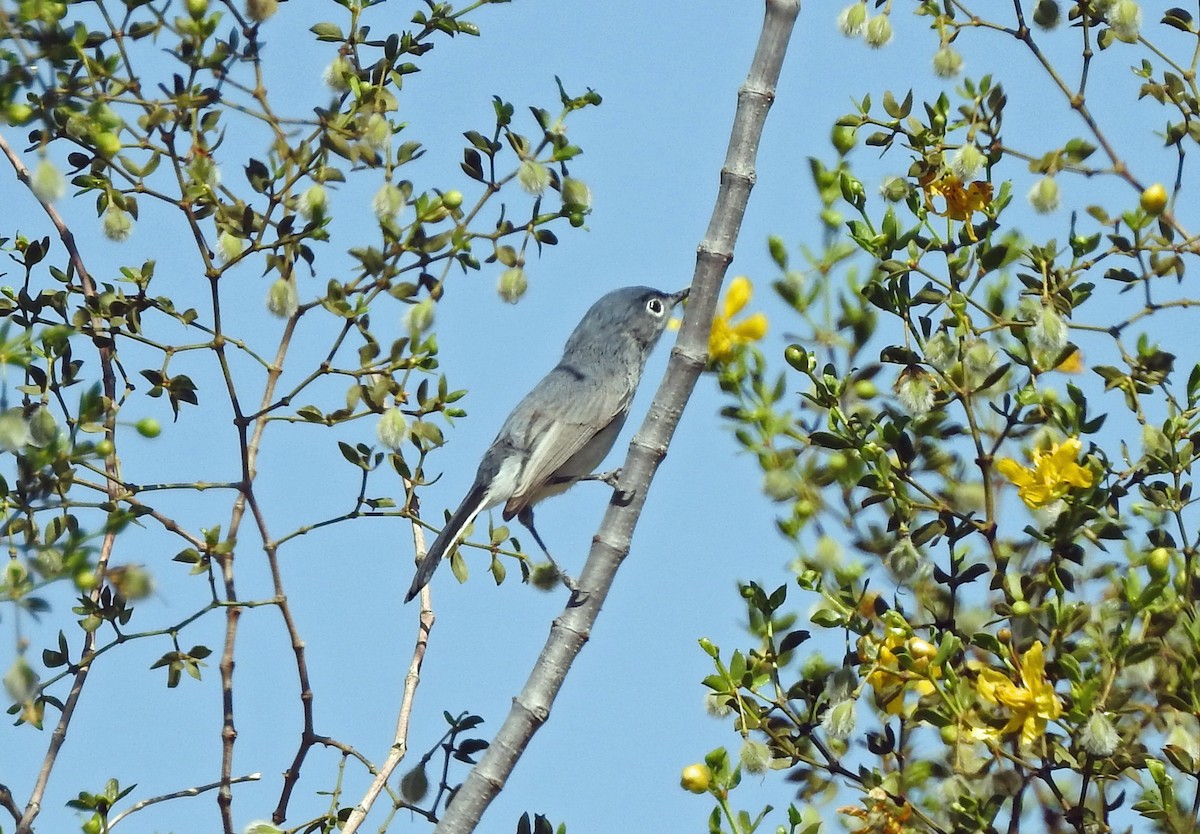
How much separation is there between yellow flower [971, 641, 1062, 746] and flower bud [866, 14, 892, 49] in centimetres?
144

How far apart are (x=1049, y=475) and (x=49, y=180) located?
6.49ft

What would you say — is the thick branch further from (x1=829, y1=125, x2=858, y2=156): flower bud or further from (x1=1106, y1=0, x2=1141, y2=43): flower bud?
(x1=1106, y1=0, x2=1141, y2=43): flower bud

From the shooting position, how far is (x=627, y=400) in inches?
234

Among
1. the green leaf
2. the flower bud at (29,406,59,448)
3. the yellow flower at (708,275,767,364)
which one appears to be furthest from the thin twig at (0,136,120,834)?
the yellow flower at (708,275,767,364)

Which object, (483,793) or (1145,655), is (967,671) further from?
(483,793)

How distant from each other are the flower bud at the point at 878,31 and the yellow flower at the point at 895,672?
1376 mm

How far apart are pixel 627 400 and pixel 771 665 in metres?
3.14

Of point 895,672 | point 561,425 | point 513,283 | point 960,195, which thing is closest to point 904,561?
point 895,672

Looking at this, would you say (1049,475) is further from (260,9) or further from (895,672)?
(260,9)

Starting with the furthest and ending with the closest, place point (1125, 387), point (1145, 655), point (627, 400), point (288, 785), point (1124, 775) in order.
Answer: point (627, 400)
point (288, 785)
point (1125, 387)
point (1124, 775)
point (1145, 655)

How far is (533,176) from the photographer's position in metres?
3.12

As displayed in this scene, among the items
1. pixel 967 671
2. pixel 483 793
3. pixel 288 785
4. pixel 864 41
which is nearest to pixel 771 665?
pixel 967 671

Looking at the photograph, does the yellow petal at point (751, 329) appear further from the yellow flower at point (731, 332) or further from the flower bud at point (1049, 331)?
the flower bud at point (1049, 331)

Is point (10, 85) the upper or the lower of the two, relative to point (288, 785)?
upper
